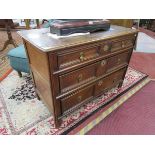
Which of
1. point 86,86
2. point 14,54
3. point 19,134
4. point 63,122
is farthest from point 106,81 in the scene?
point 14,54

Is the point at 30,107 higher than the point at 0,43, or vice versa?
the point at 0,43

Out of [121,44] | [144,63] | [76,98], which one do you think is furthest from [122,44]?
[144,63]

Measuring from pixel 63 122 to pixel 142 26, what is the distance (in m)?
5.73

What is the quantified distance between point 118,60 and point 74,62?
686mm

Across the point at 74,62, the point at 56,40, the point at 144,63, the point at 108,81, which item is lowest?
the point at 144,63

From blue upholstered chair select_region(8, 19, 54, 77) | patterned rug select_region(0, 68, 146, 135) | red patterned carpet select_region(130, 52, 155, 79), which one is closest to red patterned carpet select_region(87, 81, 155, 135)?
patterned rug select_region(0, 68, 146, 135)

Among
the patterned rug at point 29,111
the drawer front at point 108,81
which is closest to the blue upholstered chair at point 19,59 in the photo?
the patterned rug at point 29,111

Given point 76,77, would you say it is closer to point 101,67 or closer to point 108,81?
point 101,67

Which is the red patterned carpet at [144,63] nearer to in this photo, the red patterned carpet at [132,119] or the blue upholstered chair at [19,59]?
the red patterned carpet at [132,119]

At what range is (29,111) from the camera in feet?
5.40

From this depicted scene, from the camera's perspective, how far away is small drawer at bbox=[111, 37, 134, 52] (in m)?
1.41

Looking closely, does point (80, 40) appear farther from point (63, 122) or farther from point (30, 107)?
point (30, 107)

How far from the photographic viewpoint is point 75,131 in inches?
57.0

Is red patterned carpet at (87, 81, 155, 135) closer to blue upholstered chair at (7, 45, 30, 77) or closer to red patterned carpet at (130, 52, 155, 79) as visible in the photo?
red patterned carpet at (130, 52, 155, 79)
